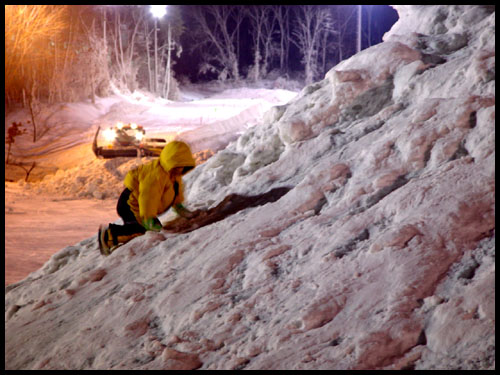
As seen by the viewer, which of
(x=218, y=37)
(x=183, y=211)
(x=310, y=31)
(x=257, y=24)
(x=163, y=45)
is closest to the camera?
(x=183, y=211)

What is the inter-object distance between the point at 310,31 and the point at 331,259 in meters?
35.4

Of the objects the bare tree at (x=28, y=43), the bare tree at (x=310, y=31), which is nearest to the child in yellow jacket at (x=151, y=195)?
the bare tree at (x=28, y=43)

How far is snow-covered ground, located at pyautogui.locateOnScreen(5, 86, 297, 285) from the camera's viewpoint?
6.33m

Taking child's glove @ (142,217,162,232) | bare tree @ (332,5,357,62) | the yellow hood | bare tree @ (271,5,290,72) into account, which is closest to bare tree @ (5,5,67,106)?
bare tree @ (271,5,290,72)

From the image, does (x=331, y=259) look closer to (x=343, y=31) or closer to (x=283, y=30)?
(x=283, y=30)

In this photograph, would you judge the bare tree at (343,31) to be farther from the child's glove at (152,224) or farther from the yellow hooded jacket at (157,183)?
the child's glove at (152,224)

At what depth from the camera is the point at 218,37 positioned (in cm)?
3497

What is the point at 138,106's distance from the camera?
23312 millimetres

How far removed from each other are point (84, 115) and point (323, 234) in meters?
20.6

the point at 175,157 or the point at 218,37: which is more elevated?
the point at 218,37

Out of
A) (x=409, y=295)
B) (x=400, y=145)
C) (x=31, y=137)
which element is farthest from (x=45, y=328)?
(x=31, y=137)

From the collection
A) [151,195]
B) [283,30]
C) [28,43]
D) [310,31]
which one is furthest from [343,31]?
Answer: [151,195]

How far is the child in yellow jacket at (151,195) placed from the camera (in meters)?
3.63

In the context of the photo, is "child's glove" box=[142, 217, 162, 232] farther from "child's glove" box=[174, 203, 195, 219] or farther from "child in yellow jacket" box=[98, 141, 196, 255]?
"child's glove" box=[174, 203, 195, 219]
